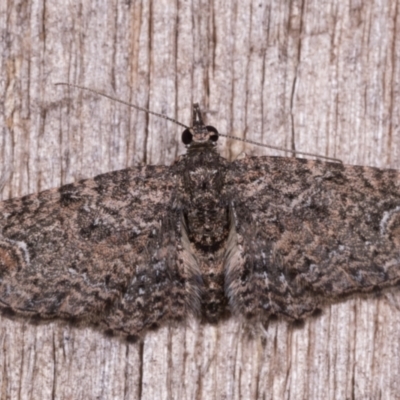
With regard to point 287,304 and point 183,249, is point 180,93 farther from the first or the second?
point 287,304

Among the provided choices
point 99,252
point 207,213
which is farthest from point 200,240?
point 99,252

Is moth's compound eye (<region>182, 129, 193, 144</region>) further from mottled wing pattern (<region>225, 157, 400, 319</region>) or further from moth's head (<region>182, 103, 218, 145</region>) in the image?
mottled wing pattern (<region>225, 157, 400, 319</region>)

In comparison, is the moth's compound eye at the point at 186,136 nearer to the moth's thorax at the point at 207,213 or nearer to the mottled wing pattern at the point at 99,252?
the moth's thorax at the point at 207,213

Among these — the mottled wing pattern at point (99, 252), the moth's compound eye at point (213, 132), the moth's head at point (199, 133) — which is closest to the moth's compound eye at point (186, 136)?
the moth's head at point (199, 133)

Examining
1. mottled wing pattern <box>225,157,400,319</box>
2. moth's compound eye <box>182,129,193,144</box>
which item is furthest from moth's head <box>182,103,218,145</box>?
mottled wing pattern <box>225,157,400,319</box>

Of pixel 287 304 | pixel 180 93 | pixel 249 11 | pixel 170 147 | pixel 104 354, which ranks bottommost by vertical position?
pixel 104 354

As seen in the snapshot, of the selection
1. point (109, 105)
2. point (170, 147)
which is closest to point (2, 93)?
point (109, 105)
